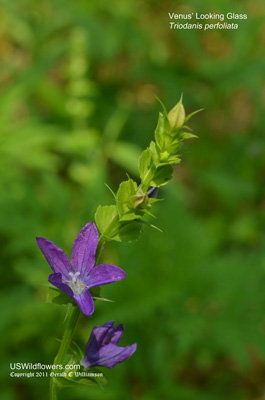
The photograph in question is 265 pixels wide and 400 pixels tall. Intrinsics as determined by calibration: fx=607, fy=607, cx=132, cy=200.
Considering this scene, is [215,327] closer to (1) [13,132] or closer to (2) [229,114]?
(1) [13,132]

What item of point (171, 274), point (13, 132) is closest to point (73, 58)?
point (13, 132)

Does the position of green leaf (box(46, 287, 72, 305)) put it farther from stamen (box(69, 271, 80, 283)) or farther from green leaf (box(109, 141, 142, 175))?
green leaf (box(109, 141, 142, 175))

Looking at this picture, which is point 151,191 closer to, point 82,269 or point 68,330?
point 82,269

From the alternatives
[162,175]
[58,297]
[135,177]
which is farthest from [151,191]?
[135,177]

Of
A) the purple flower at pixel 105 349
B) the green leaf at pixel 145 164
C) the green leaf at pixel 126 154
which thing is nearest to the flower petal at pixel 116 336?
the purple flower at pixel 105 349

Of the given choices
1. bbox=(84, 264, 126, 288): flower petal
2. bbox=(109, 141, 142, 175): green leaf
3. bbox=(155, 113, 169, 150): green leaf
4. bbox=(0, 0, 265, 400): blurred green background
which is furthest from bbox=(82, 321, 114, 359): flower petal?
bbox=(109, 141, 142, 175): green leaf

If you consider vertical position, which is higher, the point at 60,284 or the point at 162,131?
the point at 162,131

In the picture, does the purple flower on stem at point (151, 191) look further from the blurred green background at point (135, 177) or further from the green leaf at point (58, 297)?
the blurred green background at point (135, 177)
